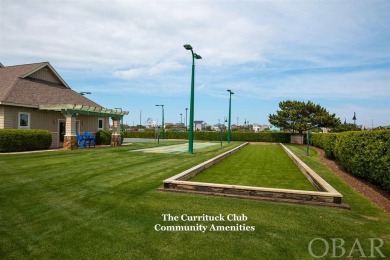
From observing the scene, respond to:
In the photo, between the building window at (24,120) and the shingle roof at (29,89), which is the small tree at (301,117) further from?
the building window at (24,120)

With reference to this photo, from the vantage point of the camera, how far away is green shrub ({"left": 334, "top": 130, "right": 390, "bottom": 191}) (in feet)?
24.5

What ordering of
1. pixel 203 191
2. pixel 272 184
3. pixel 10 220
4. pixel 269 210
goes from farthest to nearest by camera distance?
pixel 272 184 < pixel 203 191 < pixel 269 210 < pixel 10 220

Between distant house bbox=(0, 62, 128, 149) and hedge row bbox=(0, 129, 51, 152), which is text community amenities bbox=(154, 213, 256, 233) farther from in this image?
distant house bbox=(0, 62, 128, 149)

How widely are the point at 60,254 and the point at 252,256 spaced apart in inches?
107

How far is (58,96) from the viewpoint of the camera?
23312 millimetres

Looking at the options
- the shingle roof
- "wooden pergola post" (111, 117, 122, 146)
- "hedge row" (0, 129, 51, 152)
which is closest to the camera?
"hedge row" (0, 129, 51, 152)

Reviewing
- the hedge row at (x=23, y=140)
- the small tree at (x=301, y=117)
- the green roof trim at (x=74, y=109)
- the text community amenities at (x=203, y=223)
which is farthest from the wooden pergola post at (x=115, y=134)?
the small tree at (x=301, y=117)

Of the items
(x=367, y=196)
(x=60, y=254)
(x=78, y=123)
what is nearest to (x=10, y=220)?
(x=60, y=254)

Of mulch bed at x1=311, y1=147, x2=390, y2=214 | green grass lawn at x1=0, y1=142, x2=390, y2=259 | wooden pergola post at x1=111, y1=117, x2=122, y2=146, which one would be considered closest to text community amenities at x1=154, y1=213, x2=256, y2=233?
green grass lawn at x1=0, y1=142, x2=390, y2=259

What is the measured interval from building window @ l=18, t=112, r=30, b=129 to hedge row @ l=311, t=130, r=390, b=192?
69.2 feet

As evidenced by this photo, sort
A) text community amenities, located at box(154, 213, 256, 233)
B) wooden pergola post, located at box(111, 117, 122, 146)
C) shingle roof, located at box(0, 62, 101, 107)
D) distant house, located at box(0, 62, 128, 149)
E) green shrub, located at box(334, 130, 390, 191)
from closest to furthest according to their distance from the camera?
text community amenities, located at box(154, 213, 256, 233) < green shrub, located at box(334, 130, 390, 191) < distant house, located at box(0, 62, 128, 149) < shingle roof, located at box(0, 62, 101, 107) < wooden pergola post, located at box(111, 117, 122, 146)

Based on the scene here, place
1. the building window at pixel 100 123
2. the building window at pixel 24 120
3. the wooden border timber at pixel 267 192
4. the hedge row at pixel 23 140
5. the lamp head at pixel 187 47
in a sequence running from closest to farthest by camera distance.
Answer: the wooden border timber at pixel 267 192, the hedge row at pixel 23 140, the lamp head at pixel 187 47, the building window at pixel 24 120, the building window at pixel 100 123

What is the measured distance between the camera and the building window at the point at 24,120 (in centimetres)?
1869

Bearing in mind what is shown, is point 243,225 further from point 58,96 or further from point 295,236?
point 58,96
